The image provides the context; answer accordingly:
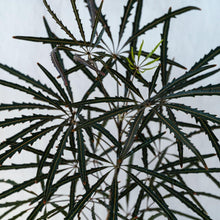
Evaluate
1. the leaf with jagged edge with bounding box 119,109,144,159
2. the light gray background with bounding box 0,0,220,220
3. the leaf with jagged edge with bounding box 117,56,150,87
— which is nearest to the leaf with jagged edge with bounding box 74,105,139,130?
the leaf with jagged edge with bounding box 119,109,144,159

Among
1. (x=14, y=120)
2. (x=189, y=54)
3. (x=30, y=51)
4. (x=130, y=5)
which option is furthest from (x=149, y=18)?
(x=14, y=120)

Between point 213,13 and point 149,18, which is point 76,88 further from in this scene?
point 213,13

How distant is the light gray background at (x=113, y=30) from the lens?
7.63 feet

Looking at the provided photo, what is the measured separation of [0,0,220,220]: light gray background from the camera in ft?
7.63

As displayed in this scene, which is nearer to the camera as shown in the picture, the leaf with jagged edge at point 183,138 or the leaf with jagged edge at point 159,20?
the leaf with jagged edge at point 183,138

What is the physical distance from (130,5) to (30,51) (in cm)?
134

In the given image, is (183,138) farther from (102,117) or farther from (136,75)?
(136,75)

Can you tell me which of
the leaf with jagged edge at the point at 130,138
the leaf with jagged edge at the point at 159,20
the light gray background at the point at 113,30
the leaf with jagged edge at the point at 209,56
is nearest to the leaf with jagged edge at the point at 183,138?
the leaf with jagged edge at the point at 130,138

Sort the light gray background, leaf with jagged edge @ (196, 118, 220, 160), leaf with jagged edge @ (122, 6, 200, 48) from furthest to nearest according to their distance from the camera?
the light gray background, leaf with jagged edge @ (122, 6, 200, 48), leaf with jagged edge @ (196, 118, 220, 160)

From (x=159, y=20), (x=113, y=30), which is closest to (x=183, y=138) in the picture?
(x=159, y=20)

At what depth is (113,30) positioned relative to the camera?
2.41 meters

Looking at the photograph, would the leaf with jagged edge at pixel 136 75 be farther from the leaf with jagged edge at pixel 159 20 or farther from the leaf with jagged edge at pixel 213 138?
the leaf with jagged edge at pixel 213 138

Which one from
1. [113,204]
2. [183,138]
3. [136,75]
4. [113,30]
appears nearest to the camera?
[183,138]

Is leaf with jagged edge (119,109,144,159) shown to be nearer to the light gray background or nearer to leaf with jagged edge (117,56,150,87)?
leaf with jagged edge (117,56,150,87)
